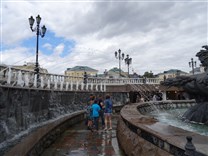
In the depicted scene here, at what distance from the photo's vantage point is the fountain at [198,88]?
788 cm

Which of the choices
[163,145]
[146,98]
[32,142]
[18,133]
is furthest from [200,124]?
[146,98]

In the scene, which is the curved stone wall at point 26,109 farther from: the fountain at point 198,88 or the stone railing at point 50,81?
the fountain at point 198,88

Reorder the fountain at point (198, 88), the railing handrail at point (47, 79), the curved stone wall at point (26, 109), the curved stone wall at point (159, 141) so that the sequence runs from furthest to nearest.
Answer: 1. the railing handrail at point (47, 79)
2. the curved stone wall at point (26, 109)
3. the fountain at point (198, 88)
4. the curved stone wall at point (159, 141)

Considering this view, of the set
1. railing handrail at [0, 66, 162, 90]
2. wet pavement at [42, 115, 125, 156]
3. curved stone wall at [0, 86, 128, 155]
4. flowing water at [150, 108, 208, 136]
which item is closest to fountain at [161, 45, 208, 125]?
flowing water at [150, 108, 208, 136]

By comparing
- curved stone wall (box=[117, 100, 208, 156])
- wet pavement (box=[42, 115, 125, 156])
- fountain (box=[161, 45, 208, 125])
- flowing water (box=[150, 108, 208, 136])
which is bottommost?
wet pavement (box=[42, 115, 125, 156])

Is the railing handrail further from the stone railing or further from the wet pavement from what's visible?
the wet pavement

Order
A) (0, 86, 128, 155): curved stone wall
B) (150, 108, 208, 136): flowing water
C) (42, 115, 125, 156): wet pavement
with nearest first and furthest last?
(42, 115, 125, 156): wet pavement → (150, 108, 208, 136): flowing water → (0, 86, 128, 155): curved stone wall

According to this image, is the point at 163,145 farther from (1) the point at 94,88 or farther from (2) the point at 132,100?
(2) the point at 132,100

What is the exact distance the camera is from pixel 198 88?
8.09 metres

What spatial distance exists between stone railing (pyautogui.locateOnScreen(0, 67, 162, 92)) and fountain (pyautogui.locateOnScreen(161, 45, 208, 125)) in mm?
6600

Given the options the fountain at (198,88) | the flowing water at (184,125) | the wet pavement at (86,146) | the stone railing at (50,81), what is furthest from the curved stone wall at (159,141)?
the stone railing at (50,81)

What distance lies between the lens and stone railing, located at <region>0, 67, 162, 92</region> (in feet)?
32.0

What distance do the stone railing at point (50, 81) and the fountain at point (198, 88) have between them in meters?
6.60

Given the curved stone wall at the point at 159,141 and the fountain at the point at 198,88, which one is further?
the fountain at the point at 198,88
